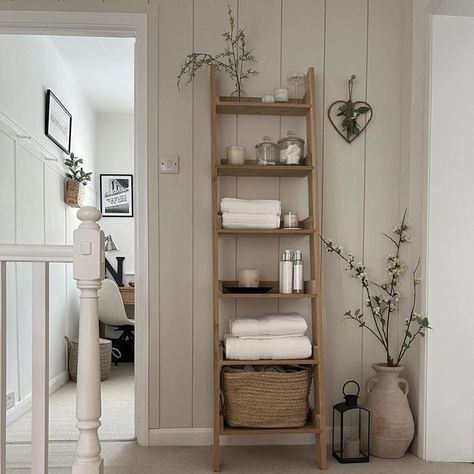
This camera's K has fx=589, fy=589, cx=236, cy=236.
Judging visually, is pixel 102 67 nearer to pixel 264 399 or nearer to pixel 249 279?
pixel 249 279

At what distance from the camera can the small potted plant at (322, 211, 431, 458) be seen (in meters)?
2.74

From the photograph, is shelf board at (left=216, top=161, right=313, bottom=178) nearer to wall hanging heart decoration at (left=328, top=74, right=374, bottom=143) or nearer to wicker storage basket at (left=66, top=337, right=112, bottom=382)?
wall hanging heart decoration at (left=328, top=74, right=374, bottom=143)

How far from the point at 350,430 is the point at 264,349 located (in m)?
0.72

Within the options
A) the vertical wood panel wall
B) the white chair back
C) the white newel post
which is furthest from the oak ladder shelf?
the white chair back

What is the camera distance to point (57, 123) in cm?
447

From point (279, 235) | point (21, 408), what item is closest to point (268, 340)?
point (279, 235)

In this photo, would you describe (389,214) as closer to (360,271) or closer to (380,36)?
(360,271)

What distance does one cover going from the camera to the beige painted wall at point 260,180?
295cm

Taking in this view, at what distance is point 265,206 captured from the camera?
2.79 meters

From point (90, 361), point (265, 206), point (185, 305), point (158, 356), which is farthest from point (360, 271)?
point (90, 361)

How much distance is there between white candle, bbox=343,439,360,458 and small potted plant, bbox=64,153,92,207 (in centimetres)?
301

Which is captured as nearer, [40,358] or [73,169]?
[40,358]

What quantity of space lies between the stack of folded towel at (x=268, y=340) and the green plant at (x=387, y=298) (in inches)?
14.5

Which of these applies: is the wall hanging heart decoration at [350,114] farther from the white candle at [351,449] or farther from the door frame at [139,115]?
the white candle at [351,449]
